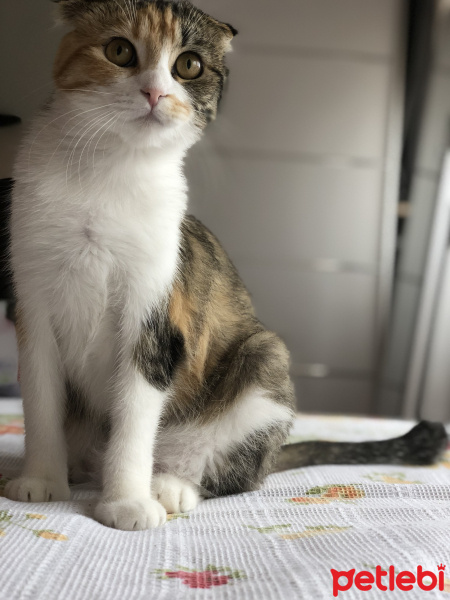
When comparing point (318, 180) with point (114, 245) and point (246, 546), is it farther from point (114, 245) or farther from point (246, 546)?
point (246, 546)

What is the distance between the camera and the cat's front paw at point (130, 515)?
82 cm

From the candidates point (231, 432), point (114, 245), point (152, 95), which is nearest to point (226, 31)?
point (152, 95)

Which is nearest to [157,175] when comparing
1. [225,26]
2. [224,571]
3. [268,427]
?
[225,26]

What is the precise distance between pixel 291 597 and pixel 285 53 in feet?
5.65

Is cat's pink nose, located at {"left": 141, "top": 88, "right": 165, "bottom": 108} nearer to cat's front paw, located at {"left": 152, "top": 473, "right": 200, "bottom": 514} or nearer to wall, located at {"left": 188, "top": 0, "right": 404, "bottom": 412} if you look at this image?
cat's front paw, located at {"left": 152, "top": 473, "right": 200, "bottom": 514}

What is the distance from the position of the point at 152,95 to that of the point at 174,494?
57 cm

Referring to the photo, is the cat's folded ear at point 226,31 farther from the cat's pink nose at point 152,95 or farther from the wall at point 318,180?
the wall at point 318,180

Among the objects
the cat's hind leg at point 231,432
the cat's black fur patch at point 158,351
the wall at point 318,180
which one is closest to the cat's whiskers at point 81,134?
the cat's black fur patch at point 158,351

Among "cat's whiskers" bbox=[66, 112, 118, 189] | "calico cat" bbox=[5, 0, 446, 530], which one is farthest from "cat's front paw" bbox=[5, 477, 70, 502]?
"cat's whiskers" bbox=[66, 112, 118, 189]

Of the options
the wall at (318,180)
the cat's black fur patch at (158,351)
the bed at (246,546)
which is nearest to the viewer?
the bed at (246,546)

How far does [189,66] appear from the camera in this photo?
0.95 m

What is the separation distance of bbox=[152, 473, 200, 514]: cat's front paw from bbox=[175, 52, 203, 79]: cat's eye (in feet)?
2.00

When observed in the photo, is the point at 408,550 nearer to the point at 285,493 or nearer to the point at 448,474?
the point at 285,493

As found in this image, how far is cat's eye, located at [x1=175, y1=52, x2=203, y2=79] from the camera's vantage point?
0.94 meters
